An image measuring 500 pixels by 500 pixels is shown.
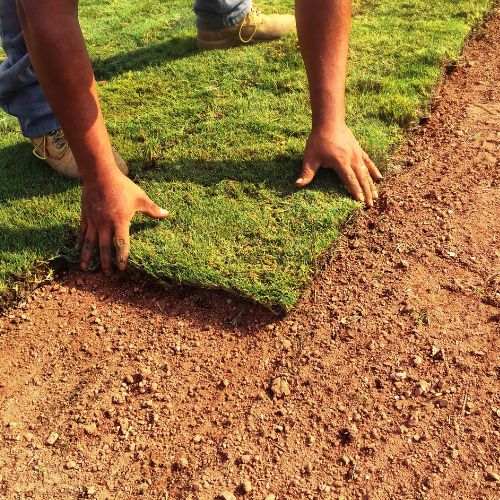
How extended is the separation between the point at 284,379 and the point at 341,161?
3.68 feet

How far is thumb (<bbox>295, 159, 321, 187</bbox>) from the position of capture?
2.64 meters

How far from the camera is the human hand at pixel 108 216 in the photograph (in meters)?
2.35

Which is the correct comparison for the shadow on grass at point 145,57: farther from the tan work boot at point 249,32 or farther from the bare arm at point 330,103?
the bare arm at point 330,103

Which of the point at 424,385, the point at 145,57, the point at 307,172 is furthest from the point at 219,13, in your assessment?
the point at 424,385

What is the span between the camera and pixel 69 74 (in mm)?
2111

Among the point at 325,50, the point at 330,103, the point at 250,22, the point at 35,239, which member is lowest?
the point at 35,239

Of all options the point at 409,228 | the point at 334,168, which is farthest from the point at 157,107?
the point at 409,228

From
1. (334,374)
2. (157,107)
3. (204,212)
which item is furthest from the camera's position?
(157,107)

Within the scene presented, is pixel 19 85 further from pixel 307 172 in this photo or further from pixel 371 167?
pixel 371 167

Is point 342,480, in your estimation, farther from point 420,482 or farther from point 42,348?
point 42,348

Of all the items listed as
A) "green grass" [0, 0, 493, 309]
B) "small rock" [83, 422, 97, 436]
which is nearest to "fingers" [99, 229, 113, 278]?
"green grass" [0, 0, 493, 309]

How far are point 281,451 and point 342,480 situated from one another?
0.72 ft

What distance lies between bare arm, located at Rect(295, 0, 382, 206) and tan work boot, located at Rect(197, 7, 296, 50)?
1.61m

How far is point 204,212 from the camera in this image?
8.76 feet
